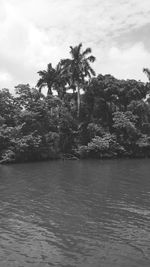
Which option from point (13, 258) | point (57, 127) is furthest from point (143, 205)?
point (57, 127)

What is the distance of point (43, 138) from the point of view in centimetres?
5719

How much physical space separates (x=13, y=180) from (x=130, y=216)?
54.6 feet

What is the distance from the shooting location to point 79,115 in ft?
217

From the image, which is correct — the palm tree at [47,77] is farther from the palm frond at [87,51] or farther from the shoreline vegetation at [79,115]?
the palm frond at [87,51]

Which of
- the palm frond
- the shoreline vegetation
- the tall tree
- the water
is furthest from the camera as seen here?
the tall tree

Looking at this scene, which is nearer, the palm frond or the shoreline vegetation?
the shoreline vegetation

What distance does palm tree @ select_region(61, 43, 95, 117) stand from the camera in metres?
64.8

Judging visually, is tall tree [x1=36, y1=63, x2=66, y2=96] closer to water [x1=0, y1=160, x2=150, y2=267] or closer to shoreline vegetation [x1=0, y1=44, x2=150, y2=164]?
shoreline vegetation [x1=0, y1=44, x2=150, y2=164]

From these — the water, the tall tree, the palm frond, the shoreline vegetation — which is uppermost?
the palm frond

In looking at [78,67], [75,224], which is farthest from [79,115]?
[75,224]

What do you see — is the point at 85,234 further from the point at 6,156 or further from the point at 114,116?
the point at 114,116

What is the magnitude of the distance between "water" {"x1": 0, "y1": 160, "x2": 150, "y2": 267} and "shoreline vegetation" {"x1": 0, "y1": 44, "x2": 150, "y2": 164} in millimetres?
26408

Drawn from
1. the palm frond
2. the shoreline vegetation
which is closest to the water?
the shoreline vegetation

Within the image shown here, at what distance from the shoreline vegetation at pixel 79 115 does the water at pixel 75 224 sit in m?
26.4
